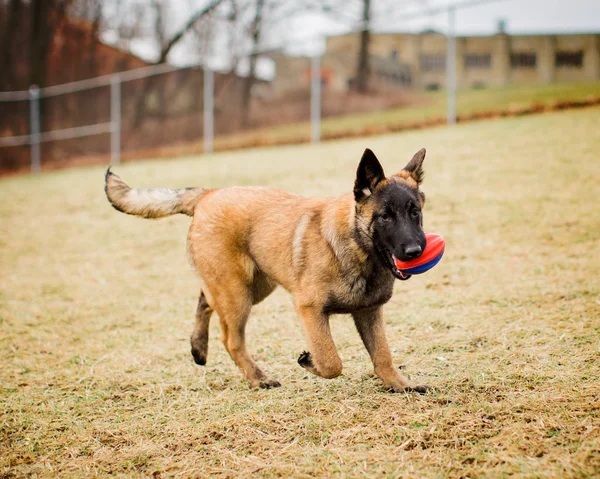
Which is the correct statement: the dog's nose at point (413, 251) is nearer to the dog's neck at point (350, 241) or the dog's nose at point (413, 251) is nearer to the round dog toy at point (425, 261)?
the round dog toy at point (425, 261)

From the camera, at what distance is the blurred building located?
1183 centimetres

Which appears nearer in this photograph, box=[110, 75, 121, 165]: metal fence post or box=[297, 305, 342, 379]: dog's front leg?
box=[297, 305, 342, 379]: dog's front leg

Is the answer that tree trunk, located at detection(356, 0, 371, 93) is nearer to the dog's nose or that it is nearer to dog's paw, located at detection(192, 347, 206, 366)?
dog's paw, located at detection(192, 347, 206, 366)

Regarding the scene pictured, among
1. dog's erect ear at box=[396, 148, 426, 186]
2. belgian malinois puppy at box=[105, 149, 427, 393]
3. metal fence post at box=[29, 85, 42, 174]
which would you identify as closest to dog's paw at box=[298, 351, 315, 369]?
belgian malinois puppy at box=[105, 149, 427, 393]

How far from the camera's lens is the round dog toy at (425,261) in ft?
12.0

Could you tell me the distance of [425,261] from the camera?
12.1 feet

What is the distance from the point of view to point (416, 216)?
381cm

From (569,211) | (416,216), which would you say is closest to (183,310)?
(416,216)

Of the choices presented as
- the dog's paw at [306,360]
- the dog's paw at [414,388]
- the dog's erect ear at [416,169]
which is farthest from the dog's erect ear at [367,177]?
the dog's paw at [414,388]

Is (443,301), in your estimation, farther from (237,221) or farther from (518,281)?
(237,221)

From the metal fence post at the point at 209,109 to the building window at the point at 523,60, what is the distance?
325 inches

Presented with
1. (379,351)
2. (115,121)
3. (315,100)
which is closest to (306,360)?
(379,351)

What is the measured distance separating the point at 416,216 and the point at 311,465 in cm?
161

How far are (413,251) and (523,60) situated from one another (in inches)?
407
